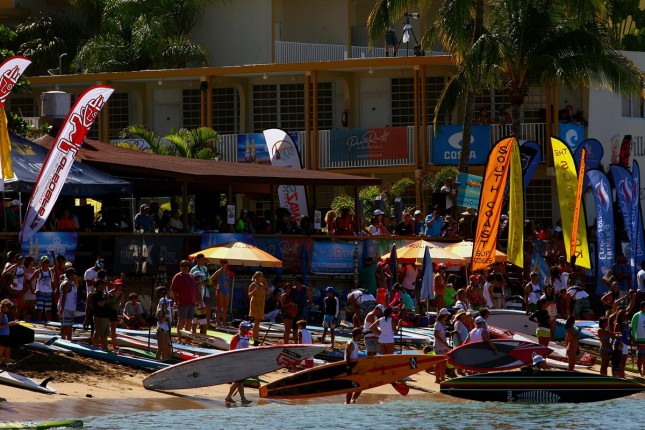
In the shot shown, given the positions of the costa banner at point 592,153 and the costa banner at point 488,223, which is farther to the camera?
the costa banner at point 592,153

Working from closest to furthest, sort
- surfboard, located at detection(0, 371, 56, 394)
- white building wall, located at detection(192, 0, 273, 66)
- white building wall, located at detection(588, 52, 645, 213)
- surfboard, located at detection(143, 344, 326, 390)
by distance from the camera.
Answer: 1. surfboard, located at detection(0, 371, 56, 394)
2. surfboard, located at detection(143, 344, 326, 390)
3. white building wall, located at detection(588, 52, 645, 213)
4. white building wall, located at detection(192, 0, 273, 66)

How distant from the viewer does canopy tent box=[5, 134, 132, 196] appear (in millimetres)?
29203

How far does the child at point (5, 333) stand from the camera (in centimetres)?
2286

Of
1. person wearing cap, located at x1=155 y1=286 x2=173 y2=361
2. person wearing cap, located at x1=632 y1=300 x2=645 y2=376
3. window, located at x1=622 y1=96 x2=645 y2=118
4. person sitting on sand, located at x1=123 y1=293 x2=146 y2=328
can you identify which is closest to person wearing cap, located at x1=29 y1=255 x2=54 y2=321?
person sitting on sand, located at x1=123 y1=293 x2=146 y2=328

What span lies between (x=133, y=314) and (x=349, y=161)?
14689 mm

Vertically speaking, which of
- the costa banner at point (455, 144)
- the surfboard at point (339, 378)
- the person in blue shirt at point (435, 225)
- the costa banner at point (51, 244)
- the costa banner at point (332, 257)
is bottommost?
the surfboard at point (339, 378)

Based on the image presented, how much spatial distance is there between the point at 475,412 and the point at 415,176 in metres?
16.6

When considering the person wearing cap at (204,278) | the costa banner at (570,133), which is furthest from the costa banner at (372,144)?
the person wearing cap at (204,278)

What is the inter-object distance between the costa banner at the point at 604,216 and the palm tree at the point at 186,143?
11.9m

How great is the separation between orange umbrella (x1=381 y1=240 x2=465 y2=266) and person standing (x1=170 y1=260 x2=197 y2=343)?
6215mm

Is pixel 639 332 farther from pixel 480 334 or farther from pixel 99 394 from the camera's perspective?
pixel 99 394

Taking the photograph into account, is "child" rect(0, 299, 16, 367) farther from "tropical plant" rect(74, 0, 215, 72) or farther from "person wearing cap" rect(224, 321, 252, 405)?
"tropical plant" rect(74, 0, 215, 72)

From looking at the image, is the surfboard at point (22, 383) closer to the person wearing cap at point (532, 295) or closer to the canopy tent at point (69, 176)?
the canopy tent at point (69, 176)

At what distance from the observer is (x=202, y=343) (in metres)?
27.6
